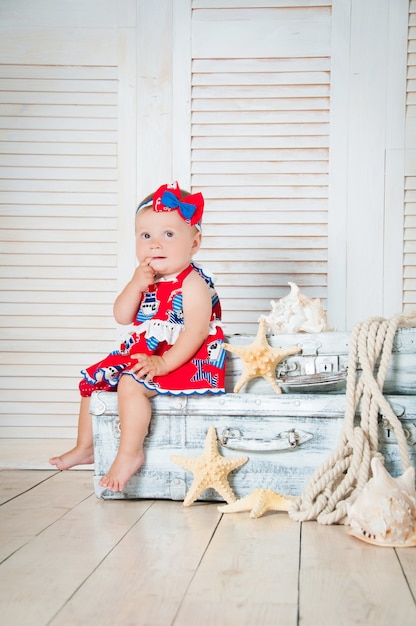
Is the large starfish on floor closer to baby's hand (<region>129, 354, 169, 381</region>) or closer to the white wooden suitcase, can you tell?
the white wooden suitcase

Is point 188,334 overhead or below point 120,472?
overhead

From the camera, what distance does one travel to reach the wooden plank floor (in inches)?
45.5

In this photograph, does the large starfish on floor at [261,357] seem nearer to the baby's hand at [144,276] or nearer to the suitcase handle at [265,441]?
the suitcase handle at [265,441]

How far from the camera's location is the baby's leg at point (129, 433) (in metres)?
1.91

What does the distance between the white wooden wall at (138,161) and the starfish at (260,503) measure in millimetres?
889

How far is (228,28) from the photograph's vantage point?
8.54 feet

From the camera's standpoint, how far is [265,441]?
1907 millimetres

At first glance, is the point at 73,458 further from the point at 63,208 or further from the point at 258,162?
the point at 258,162

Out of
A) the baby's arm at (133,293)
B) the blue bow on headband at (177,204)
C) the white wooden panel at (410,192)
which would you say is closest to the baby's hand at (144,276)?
the baby's arm at (133,293)

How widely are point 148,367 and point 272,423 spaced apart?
0.34 metres

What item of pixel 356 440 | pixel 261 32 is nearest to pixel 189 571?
pixel 356 440

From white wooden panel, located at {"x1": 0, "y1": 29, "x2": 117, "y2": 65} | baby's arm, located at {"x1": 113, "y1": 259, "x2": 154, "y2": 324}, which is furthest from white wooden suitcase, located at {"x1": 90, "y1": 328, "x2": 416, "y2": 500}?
white wooden panel, located at {"x1": 0, "y1": 29, "x2": 117, "y2": 65}

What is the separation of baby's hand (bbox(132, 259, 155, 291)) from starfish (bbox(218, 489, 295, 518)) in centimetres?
64

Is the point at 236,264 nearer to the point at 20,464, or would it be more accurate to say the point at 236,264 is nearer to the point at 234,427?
the point at 234,427
